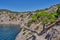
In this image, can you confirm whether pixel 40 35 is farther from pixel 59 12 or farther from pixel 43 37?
pixel 59 12

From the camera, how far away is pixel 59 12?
59500mm

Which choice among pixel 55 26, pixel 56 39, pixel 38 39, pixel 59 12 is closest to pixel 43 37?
pixel 38 39

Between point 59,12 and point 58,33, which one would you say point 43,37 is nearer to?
point 58,33

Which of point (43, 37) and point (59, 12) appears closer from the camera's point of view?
point (43, 37)

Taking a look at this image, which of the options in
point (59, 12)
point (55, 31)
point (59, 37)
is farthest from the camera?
point (59, 12)

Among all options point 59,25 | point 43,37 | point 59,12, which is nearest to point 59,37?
point 59,25

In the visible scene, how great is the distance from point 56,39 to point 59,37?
680 millimetres

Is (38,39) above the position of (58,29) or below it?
below

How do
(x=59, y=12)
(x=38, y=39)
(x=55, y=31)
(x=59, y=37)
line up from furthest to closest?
(x=59, y=12)
(x=38, y=39)
(x=55, y=31)
(x=59, y=37)

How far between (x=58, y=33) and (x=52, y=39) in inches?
58.3

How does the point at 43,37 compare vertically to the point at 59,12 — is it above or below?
below

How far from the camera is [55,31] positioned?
1364 inches

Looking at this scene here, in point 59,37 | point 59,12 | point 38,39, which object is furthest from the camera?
point 59,12

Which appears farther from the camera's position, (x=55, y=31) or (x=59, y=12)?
(x=59, y=12)
